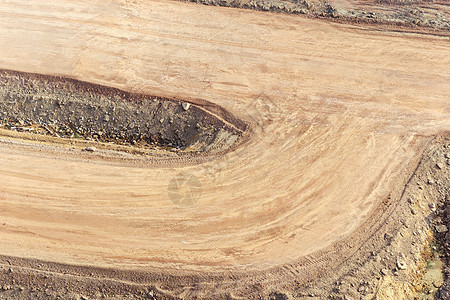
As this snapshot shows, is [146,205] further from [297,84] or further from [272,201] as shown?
[297,84]

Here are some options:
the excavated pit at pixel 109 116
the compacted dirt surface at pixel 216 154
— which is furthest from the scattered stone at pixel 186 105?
the compacted dirt surface at pixel 216 154

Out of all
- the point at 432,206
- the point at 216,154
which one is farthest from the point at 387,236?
the point at 216,154

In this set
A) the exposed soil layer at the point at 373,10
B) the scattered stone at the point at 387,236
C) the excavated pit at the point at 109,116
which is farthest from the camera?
the exposed soil layer at the point at 373,10

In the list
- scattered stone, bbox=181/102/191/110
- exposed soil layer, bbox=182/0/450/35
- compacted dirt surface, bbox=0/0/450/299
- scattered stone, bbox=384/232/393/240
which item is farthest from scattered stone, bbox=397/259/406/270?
exposed soil layer, bbox=182/0/450/35

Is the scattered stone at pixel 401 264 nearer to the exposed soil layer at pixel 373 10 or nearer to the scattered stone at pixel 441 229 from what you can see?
the scattered stone at pixel 441 229

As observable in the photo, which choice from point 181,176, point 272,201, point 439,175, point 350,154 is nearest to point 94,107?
point 181,176

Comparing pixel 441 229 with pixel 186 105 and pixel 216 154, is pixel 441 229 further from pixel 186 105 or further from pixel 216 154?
pixel 186 105

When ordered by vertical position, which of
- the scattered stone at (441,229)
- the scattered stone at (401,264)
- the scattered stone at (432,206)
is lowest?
the scattered stone at (401,264)
